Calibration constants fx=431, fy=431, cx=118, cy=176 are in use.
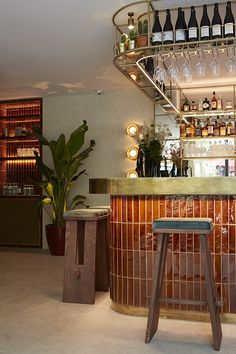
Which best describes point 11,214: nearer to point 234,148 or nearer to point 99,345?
point 234,148

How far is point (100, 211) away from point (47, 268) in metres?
1.91

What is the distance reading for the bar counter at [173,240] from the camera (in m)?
3.35

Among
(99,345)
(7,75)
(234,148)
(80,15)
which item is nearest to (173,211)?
(99,345)

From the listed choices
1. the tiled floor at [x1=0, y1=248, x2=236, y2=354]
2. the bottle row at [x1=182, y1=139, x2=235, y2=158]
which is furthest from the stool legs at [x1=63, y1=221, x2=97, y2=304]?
the bottle row at [x1=182, y1=139, x2=235, y2=158]

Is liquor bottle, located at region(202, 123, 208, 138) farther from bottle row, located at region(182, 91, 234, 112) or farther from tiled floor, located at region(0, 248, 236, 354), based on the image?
tiled floor, located at region(0, 248, 236, 354)

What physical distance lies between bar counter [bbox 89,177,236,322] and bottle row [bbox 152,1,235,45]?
4.03 ft

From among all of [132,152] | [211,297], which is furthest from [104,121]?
[211,297]

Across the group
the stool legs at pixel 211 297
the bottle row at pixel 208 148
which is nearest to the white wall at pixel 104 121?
the bottle row at pixel 208 148

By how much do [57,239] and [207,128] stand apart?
2.92m

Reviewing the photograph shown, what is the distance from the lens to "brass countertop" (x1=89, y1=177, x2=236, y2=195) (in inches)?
128

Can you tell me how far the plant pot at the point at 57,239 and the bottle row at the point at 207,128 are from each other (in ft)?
7.96

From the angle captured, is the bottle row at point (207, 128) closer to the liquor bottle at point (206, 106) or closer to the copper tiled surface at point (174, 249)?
the liquor bottle at point (206, 106)

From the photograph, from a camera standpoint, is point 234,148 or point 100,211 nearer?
point 100,211

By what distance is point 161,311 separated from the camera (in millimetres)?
3539
